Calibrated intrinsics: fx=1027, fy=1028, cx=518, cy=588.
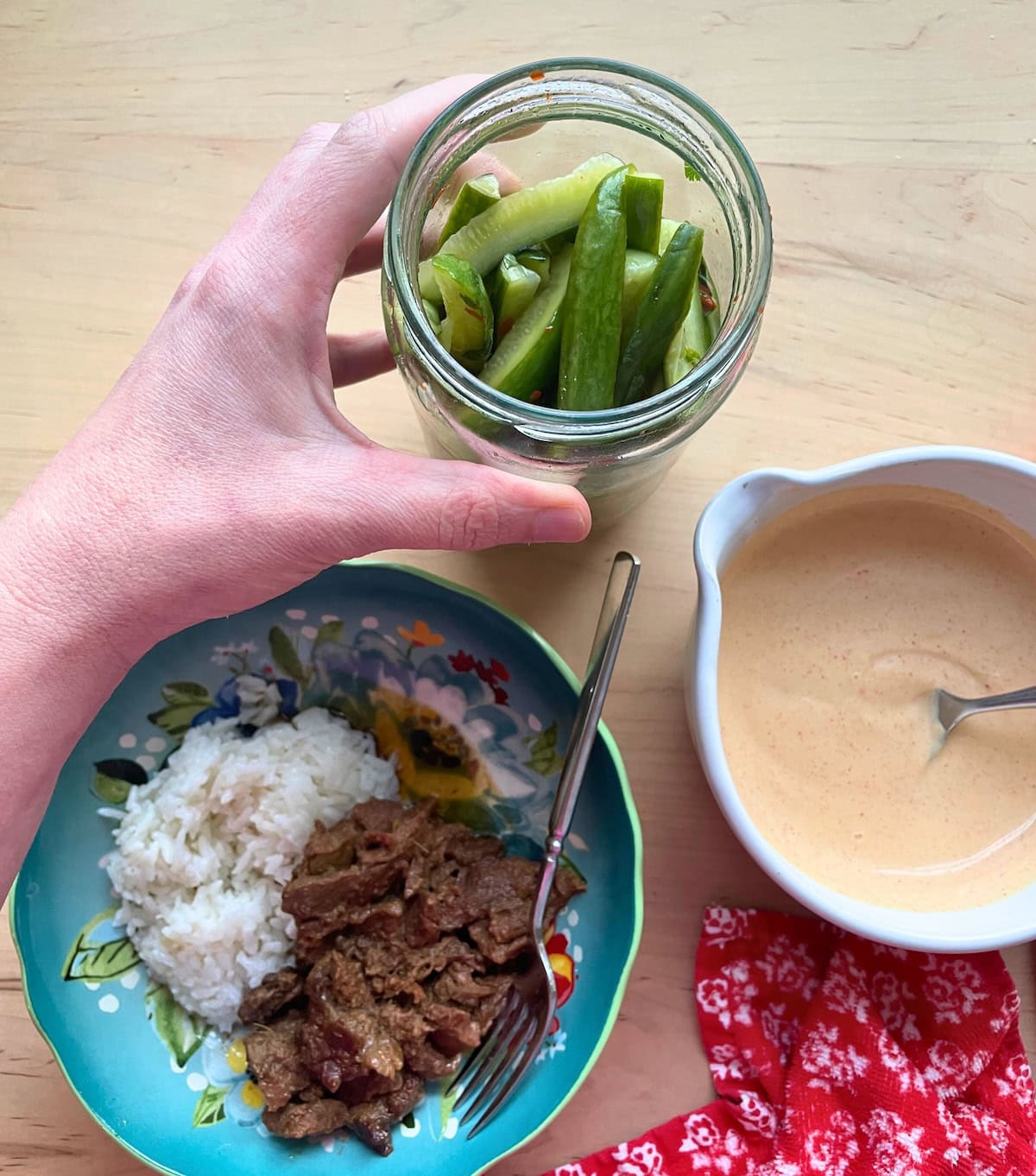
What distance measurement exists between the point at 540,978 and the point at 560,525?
14.6 inches

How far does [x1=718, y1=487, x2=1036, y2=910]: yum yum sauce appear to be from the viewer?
82cm

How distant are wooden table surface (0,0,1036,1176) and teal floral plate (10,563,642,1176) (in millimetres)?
72

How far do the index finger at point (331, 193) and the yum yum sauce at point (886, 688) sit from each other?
0.38 meters

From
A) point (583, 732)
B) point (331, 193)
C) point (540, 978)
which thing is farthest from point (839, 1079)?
point (331, 193)

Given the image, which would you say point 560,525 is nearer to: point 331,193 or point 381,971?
point 331,193

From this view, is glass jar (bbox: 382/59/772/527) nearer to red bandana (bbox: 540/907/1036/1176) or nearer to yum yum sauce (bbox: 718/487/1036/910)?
yum yum sauce (bbox: 718/487/1036/910)

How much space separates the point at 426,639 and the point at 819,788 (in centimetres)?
34

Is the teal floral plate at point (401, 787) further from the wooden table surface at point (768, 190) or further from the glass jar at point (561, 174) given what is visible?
the glass jar at point (561, 174)

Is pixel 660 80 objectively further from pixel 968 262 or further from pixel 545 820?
pixel 545 820

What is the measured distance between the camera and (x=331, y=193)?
0.66m

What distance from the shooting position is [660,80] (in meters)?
0.61

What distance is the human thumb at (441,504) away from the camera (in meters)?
0.63

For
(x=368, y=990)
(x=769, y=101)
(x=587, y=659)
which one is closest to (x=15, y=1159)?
(x=368, y=990)


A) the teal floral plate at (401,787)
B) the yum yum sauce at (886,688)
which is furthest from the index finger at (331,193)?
the yum yum sauce at (886,688)
